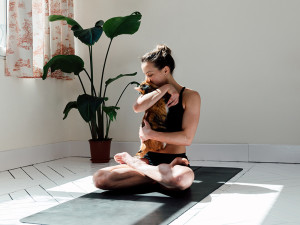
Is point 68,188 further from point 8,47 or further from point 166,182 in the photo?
point 8,47

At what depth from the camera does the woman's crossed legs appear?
2.31 meters

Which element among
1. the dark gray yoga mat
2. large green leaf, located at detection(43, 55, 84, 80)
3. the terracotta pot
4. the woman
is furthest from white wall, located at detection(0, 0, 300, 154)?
the woman

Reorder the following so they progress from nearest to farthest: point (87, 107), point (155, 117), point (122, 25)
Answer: point (155, 117) → point (87, 107) → point (122, 25)

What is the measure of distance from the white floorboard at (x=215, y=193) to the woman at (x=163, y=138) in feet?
0.69

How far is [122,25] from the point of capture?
3.76 meters

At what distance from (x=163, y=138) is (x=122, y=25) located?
66.0 inches

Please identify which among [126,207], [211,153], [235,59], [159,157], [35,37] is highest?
[35,37]

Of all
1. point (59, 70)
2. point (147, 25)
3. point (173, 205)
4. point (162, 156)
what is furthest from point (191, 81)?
point (173, 205)

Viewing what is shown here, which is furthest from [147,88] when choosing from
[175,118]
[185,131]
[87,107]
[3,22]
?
[3,22]

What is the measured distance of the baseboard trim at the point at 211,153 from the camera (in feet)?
11.9

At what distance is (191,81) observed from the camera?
4.01 m

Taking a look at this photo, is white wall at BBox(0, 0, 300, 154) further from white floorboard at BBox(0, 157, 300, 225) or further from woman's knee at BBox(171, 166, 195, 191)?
woman's knee at BBox(171, 166, 195, 191)

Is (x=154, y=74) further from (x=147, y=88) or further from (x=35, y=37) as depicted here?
(x=35, y=37)

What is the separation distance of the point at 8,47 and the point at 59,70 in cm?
70
